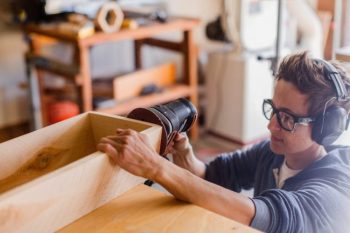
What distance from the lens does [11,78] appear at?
10.7 ft

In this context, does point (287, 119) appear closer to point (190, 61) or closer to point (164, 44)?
point (190, 61)

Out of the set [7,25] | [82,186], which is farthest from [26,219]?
[7,25]

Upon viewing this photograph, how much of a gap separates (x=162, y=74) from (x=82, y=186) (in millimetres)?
2338

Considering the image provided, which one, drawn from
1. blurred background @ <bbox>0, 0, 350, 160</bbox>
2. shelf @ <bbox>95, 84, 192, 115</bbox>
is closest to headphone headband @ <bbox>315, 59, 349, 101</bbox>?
blurred background @ <bbox>0, 0, 350, 160</bbox>

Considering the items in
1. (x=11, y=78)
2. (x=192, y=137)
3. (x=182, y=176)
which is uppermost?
(x=182, y=176)

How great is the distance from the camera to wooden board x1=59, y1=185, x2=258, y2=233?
2.66 ft

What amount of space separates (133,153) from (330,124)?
51cm

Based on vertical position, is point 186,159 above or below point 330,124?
below

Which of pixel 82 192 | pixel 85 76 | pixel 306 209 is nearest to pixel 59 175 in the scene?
pixel 82 192

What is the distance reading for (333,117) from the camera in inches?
45.0

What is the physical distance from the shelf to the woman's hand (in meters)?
1.84

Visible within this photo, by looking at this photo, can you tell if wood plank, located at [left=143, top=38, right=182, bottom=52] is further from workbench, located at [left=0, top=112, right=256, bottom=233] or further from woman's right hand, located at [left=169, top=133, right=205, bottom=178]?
workbench, located at [left=0, top=112, right=256, bottom=233]

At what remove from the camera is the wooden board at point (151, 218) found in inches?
31.9

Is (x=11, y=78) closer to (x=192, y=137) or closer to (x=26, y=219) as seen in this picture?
(x=192, y=137)
